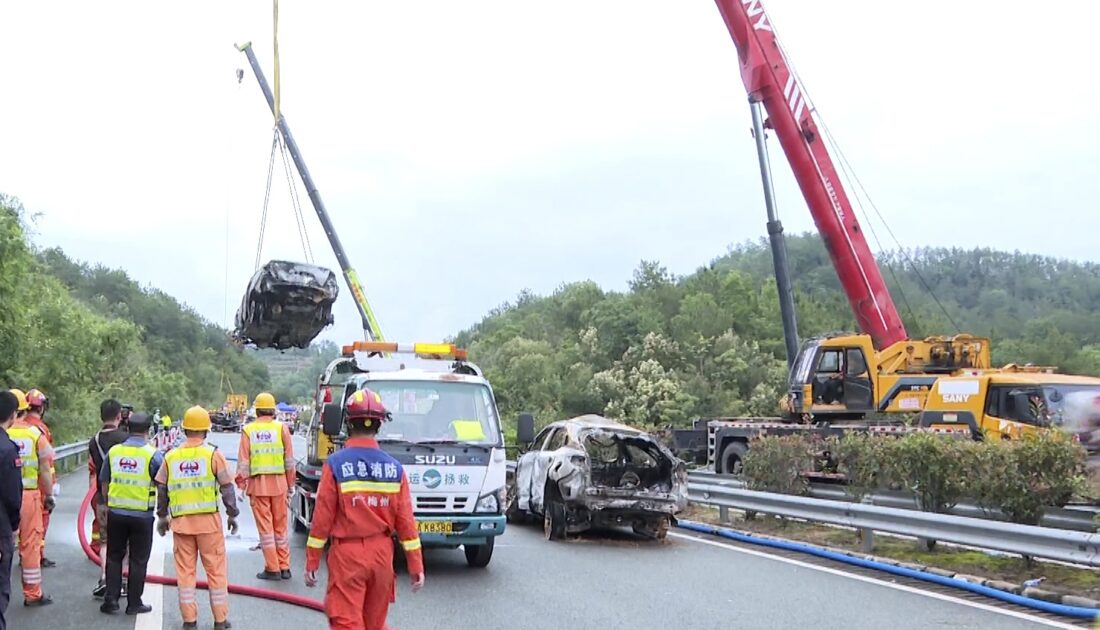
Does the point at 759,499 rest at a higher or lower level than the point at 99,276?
lower

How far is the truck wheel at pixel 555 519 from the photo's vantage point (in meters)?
13.3

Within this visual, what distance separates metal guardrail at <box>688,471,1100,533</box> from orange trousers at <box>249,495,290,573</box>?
23.5 feet

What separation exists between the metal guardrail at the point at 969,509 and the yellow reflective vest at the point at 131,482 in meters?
8.32

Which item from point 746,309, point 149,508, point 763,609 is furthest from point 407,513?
point 746,309

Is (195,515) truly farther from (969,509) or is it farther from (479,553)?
(969,509)

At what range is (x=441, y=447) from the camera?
35.3 ft

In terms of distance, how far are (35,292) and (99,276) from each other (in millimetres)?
94562

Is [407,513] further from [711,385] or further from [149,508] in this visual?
[711,385]

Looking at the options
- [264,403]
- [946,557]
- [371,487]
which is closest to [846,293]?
[946,557]

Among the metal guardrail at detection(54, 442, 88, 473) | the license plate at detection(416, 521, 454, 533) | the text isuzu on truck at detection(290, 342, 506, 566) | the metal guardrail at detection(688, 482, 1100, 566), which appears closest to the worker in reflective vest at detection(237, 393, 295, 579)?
the text isuzu on truck at detection(290, 342, 506, 566)

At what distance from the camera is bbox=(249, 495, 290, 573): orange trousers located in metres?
9.98

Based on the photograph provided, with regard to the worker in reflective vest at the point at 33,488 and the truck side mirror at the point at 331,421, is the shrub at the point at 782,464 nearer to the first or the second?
the truck side mirror at the point at 331,421

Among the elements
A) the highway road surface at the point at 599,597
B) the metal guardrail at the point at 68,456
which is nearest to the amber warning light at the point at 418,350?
the highway road surface at the point at 599,597

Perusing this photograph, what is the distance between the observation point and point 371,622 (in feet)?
19.3
